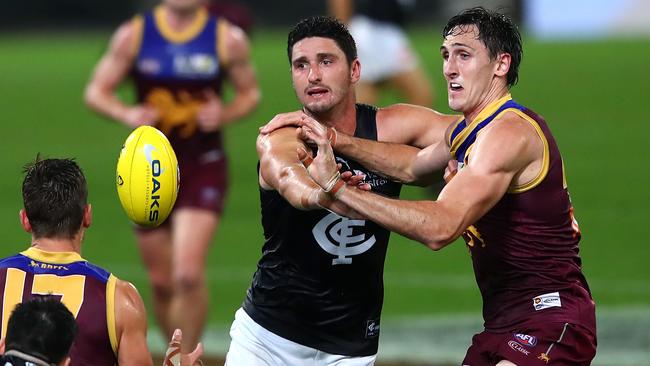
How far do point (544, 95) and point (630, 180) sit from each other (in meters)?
8.97

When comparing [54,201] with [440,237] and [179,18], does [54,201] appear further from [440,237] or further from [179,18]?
[179,18]

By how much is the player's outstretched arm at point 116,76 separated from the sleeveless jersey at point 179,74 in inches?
2.3

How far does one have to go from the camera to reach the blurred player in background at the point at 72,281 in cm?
538

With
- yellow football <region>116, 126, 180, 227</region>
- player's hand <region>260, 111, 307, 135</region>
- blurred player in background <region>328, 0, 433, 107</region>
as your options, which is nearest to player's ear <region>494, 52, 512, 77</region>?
player's hand <region>260, 111, 307, 135</region>

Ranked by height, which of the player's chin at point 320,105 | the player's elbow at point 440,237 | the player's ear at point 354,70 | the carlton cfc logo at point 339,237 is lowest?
the carlton cfc logo at point 339,237

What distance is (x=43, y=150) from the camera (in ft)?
69.8

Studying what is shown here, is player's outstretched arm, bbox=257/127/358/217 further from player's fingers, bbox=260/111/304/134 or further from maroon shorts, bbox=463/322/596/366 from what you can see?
maroon shorts, bbox=463/322/596/366

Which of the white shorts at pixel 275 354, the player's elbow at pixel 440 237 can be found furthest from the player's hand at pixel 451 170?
the white shorts at pixel 275 354

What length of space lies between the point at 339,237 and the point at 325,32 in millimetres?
1028

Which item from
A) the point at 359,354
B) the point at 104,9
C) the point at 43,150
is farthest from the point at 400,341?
the point at 104,9

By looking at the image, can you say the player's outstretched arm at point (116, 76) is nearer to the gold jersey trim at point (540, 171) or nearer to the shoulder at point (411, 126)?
the shoulder at point (411, 126)

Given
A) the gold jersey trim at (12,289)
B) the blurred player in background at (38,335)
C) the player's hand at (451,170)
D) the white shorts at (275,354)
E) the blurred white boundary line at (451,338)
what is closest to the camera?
the blurred player in background at (38,335)

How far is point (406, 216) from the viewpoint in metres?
5.73

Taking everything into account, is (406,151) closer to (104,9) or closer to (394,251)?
(394,251)
